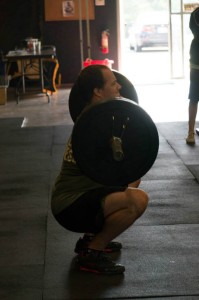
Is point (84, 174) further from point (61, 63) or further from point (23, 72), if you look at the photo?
Answer: point (61, 63)

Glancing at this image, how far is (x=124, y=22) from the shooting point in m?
10.2

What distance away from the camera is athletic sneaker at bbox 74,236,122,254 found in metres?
2.78

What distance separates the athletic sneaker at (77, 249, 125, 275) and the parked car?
8149 millimetres

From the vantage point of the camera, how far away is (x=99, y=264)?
2639mm

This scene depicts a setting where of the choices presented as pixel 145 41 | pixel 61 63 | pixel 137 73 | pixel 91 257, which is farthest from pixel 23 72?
pixel 91 257

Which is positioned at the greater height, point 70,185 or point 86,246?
point 70,185

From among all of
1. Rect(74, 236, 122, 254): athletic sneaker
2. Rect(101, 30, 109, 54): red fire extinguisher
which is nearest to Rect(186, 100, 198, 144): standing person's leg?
Rect(74, 236, 122, 254): athletic sneaker

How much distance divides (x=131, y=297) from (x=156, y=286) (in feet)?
0.45

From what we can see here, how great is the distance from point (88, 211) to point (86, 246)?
268 mm

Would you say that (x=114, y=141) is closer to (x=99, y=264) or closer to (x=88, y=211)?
(x=88, y=211)

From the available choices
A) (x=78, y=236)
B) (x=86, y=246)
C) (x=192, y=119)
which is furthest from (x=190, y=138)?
(x=86, y=246)

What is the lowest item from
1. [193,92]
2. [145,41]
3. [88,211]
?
A: [88,211]

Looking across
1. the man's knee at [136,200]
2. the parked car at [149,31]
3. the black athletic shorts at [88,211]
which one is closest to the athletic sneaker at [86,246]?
the black athletic shorts at [88,211]

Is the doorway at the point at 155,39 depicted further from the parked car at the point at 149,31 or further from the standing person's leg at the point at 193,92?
the standing person's leg at the point at 193,92
